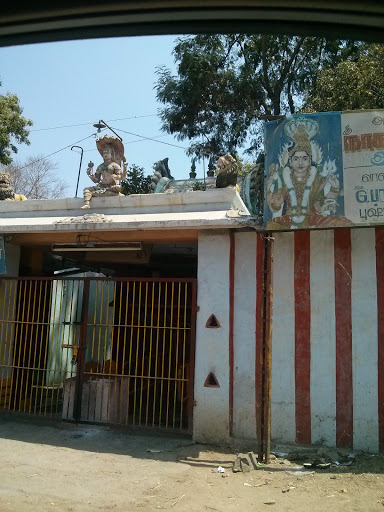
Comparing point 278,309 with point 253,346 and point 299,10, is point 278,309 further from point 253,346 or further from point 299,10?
point 299,10

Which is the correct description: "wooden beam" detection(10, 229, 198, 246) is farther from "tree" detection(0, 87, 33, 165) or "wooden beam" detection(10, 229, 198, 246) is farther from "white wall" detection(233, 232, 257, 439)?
"tree" detection(0, 87, 33, 165)

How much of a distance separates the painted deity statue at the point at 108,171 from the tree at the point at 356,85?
26.3 ft

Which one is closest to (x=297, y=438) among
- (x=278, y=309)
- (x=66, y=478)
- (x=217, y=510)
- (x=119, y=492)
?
(x=278, y=309)

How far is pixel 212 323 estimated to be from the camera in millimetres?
6566

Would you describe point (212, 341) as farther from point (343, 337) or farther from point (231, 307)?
point (343, 337)

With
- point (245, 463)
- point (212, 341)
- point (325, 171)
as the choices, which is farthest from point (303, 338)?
point (325, 171)

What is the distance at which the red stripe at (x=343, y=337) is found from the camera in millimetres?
5930

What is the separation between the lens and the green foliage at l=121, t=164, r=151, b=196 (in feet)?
70.1

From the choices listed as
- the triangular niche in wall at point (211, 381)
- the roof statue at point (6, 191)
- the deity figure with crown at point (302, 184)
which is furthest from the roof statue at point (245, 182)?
the roof statue at point (6, 191)

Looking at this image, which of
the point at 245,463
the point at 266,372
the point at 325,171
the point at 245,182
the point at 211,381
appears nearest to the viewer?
the point at 245,463

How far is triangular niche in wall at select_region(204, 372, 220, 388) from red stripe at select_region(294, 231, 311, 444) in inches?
44.5

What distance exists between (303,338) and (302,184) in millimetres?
2154

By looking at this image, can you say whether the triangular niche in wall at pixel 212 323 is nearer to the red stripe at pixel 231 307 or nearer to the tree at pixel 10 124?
the red stripe at pixel 231 307

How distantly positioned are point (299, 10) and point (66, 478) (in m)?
5.27
